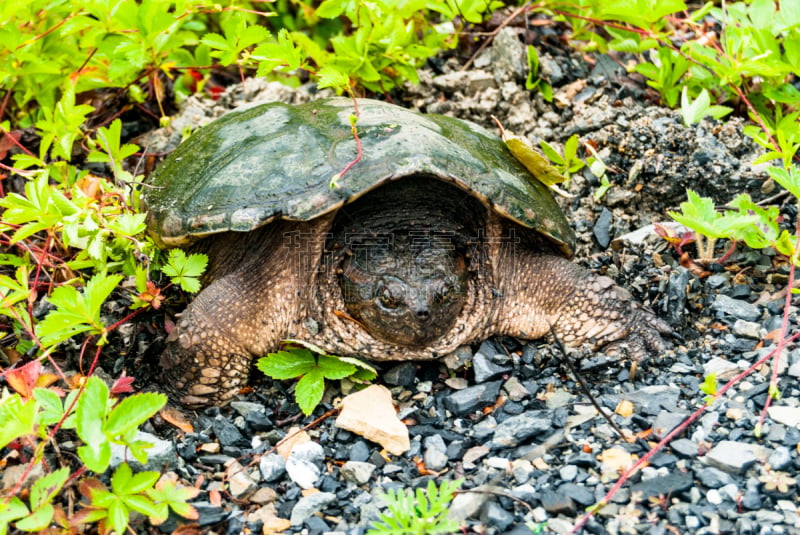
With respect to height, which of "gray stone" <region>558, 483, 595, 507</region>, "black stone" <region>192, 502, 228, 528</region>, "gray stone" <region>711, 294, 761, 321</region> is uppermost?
"gray stone" <region>711, 294, 761, 321</region>

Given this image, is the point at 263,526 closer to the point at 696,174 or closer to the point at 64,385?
the point at 64,385

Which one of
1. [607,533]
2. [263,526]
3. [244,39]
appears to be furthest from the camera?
[244,39]

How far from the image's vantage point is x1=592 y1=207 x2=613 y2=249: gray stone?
11.4ft

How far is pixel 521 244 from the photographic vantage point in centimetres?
316

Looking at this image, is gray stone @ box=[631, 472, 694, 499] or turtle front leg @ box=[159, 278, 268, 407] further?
turtle front leg @ box=[159, 278, 268, 407]

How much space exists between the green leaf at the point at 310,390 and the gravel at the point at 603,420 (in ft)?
0.23

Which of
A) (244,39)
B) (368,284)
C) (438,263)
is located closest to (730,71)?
(438,263)

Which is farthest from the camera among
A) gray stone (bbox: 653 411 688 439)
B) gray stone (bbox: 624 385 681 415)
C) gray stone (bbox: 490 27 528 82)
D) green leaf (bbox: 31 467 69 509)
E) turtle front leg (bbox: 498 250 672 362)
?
gray stone (bbox: 490 27 528 82)

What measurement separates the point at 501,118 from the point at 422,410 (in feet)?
6.00

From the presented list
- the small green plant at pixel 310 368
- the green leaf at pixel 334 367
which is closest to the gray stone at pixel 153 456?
the small green plant at pixel 310 368

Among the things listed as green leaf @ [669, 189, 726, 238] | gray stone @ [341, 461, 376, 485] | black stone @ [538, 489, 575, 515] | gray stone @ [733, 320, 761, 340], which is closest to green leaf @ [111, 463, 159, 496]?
gray stone @ [341, 461, 376, 485]

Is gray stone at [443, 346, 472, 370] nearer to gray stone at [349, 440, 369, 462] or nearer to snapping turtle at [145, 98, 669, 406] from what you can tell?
snapping turtle at [145, 98, 669, 406]

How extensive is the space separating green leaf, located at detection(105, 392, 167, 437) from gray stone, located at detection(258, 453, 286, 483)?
0.57 m

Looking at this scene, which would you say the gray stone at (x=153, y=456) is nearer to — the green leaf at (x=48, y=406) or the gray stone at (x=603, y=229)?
the green leaf at (x=48, y=406)
